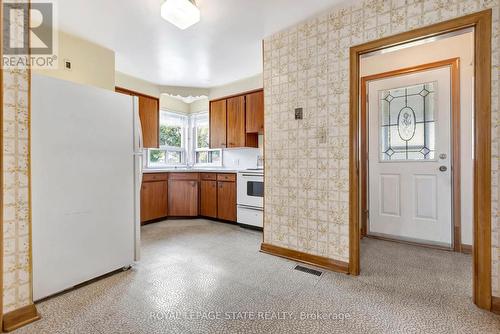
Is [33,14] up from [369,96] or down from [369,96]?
up

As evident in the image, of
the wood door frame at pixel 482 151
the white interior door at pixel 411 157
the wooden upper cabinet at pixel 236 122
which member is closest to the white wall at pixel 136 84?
the wooden upper cabinet at pixel 236 122

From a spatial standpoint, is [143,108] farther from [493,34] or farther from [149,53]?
[493,34]

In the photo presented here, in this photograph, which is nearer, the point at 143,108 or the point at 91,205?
the point at 91,205

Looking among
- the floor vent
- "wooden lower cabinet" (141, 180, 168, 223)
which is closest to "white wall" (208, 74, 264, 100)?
"wooden lower cabinet" (141, 180, 168, 223)

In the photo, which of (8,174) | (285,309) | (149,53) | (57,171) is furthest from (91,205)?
(149,53)

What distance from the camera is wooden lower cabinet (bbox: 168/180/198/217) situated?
409 centimetres

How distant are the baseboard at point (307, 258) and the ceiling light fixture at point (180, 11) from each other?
2.21 meters

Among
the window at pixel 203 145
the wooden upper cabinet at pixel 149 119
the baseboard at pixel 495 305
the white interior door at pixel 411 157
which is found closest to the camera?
the baseboard at pixel 495 305

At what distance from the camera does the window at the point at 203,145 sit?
4.82 metres

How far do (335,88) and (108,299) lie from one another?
7.85 feet

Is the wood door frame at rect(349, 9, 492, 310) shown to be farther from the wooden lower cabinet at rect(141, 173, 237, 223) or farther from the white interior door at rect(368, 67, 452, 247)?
the wooden lower cabinet at rect(141, 173, 237, 223)

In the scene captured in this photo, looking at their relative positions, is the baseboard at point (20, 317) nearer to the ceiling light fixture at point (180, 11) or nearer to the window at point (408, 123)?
the ceiling light fixture at point (180, 11)

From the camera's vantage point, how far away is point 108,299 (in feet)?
5.56

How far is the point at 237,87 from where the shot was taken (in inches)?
170
